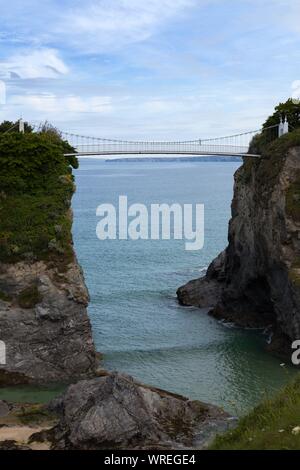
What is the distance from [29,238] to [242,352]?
1809 centimetres

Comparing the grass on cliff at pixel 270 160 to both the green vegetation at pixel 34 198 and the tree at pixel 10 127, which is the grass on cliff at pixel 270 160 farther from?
the tree at pixel 10 127

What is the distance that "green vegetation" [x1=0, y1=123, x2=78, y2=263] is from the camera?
44.9 metres

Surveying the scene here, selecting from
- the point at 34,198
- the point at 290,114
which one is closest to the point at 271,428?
the point at 34,198

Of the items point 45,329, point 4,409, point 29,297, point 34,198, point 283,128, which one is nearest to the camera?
point 4,409

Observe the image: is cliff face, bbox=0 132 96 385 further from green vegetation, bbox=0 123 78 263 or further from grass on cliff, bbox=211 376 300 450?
grass on cliff, bbox=211 376 300 450

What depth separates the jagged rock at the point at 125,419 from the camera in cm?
3045

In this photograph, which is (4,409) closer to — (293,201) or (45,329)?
(45,329)

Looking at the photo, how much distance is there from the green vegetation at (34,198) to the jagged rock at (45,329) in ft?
5.25

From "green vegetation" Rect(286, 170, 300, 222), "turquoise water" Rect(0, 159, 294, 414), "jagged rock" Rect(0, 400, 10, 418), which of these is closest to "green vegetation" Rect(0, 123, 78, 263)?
"turquoise water" Rect(0, 159, 294, 414)

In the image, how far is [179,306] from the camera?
209ft

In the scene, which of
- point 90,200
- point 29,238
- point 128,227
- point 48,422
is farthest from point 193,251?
point 90,200

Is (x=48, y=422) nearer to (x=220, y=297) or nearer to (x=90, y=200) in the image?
(x=220, y=297)

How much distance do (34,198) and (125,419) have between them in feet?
72.5

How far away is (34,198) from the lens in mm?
48625
